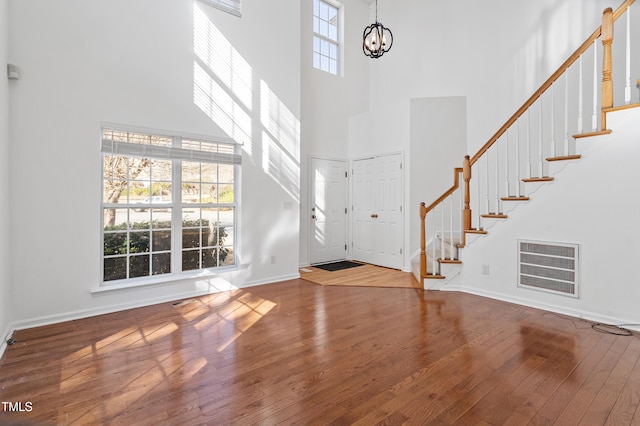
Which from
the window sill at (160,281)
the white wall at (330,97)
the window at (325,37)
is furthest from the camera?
the window at (325,37)

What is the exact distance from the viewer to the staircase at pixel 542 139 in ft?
11.5

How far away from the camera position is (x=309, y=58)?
625 centimetres

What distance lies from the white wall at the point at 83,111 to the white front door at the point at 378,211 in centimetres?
265

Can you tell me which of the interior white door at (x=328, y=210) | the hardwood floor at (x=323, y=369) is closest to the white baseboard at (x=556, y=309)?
the hardwood floor at (x=323, y=369)

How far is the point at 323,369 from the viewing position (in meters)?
2.36

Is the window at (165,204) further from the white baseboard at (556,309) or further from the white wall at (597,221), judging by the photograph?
the white wall at (597,221)

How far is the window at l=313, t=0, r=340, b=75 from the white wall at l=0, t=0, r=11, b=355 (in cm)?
465

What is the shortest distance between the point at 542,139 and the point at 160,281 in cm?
557

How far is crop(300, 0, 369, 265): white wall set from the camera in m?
6.17

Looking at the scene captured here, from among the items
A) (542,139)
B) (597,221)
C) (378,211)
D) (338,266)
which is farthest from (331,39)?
(597,221)

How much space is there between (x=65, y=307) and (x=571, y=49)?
720 centimetres

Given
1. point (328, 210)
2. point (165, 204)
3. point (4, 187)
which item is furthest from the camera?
point (328, 210)

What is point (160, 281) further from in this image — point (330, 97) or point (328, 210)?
point (330, 97)

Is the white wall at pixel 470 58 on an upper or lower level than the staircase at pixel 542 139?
upper
